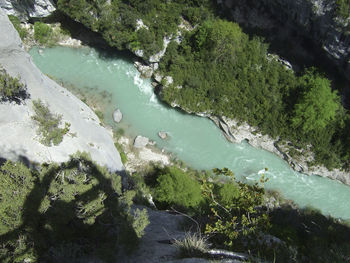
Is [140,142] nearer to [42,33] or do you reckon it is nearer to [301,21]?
[42,33]

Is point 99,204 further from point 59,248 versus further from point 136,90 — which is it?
point 136,90

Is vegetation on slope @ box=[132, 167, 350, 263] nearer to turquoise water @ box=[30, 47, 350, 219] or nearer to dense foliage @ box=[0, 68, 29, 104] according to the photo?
→ turquoise water @ box=[30, 47, 350, 219]

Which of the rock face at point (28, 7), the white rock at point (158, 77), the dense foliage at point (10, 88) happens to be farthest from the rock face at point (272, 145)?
the rock face at point (28, 7)

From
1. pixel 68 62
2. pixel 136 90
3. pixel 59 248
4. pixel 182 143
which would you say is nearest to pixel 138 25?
pixel 136 90

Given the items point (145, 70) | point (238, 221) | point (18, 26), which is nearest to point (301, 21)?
point (145, 70)

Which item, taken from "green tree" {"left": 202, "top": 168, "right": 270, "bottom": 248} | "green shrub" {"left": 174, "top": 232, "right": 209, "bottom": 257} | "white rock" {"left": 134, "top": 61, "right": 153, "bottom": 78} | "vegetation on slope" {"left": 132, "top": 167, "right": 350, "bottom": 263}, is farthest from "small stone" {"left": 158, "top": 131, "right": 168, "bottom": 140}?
"green shrub" {"left": 174, "top": 232, "right": 209, "bottom": 257}

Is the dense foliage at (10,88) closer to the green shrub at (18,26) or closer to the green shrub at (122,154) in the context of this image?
the green shrub at (122,154)
